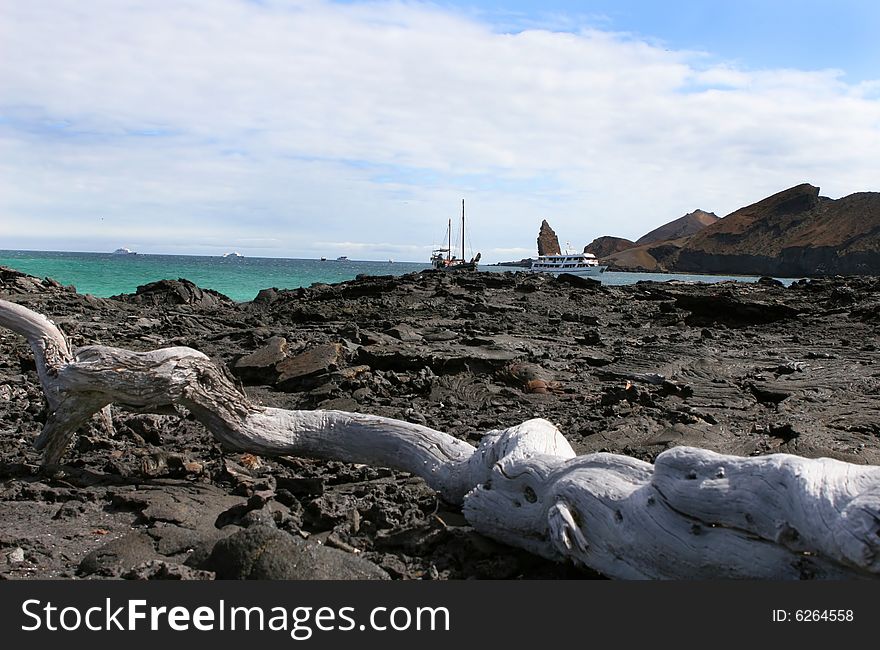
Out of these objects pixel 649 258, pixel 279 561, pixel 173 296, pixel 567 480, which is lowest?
pixel 279 561

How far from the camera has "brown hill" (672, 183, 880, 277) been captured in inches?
3767

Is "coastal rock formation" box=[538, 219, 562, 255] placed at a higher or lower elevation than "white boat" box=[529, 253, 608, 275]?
higher

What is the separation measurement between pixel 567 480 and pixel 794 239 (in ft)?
376

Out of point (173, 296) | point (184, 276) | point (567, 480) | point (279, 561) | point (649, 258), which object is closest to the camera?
point (279, 561)

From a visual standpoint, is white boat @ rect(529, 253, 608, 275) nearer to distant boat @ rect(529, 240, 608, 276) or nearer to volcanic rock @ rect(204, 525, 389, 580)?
distant boat @ rect(529, 240, 608, 276)

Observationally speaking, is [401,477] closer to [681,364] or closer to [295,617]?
[295,617]

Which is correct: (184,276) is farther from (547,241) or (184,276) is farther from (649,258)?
(649,258)

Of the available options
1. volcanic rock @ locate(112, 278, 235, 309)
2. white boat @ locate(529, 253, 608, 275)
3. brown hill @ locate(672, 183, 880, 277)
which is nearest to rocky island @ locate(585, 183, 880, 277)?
brown hill @ locate(672, 183, 880, 277)

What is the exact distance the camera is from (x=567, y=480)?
361 centimetres

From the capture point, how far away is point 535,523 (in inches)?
148

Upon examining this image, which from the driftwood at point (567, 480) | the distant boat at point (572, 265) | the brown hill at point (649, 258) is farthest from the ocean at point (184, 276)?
the brown hill at point (649, 258)

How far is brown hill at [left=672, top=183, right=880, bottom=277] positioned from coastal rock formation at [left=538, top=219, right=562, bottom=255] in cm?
2223

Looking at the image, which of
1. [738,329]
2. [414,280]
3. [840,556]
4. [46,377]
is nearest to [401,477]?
[46,377]

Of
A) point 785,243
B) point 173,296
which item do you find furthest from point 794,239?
point 173,296
